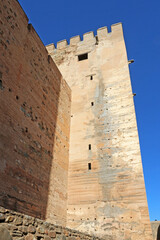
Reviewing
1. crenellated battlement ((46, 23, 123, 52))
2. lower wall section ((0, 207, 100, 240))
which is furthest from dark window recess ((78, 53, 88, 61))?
lower wall section ((0, 207, 100, 240))

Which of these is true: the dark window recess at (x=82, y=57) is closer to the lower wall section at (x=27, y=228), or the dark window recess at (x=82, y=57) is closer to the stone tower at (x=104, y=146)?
the stone tower at (x=104, y=146)

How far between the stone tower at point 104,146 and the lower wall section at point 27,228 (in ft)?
13.9

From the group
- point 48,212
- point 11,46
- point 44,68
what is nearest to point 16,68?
point 11,46

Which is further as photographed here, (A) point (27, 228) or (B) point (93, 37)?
(B) point (93, 37)

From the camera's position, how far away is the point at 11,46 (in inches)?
260

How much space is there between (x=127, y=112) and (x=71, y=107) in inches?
113

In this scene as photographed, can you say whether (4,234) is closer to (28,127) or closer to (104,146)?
(28,127)

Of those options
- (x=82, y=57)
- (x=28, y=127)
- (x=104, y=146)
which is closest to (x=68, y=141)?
(x=104, y=146)

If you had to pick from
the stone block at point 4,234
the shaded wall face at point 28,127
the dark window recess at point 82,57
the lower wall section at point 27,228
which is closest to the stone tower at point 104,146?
the dark window recess at point 82,57

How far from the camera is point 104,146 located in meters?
9.21

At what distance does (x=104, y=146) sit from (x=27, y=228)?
6.49 metres

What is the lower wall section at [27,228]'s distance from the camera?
2619mm

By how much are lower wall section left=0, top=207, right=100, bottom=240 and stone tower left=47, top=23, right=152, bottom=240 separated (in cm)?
422

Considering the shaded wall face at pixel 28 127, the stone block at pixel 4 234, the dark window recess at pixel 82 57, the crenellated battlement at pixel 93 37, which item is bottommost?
the stone block at pixel 4 234
